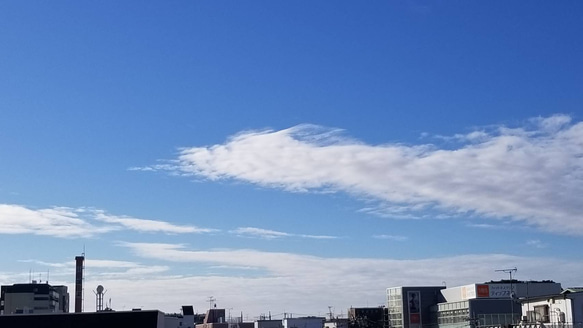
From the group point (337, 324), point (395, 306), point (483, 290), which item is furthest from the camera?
point (337, 324)

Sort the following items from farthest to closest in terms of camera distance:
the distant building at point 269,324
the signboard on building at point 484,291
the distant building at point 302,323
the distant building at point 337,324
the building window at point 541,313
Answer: the distant building at point 269,324 < the distant building at point 302,323 < the distant building at point 337,324 < the signboard on building at point 484,291 < the building window at point 541,313

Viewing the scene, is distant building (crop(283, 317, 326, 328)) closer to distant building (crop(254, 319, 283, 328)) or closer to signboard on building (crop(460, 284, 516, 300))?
distant building (crop(254, 319, 283, 328))

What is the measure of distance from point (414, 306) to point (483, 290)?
1848 cm

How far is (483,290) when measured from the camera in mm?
135875

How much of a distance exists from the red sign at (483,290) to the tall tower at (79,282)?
71.0 m

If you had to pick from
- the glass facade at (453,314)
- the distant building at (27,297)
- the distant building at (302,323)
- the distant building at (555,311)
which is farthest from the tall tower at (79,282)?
the distant building at (555,311)

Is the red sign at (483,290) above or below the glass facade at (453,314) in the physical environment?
above

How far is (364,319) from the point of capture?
177m

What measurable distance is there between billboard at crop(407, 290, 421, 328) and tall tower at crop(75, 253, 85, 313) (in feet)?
201

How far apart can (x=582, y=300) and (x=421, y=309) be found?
76.2 meters

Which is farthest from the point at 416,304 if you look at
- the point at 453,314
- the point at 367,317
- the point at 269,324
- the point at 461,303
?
the point at 269,324

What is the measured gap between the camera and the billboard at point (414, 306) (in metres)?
150

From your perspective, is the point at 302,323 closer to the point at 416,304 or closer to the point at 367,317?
the point at 367,317

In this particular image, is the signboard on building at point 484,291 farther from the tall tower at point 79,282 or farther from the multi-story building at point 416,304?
the tall tower at point 79,282
